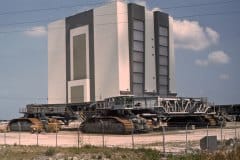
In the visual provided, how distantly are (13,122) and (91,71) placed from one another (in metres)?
26.0

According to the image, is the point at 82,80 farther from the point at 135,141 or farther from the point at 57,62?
the point at 135,141

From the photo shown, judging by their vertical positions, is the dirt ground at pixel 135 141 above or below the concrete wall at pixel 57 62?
below

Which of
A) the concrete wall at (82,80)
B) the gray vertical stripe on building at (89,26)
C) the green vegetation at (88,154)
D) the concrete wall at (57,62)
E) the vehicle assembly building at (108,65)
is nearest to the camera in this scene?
the green vegetation at (88,154)

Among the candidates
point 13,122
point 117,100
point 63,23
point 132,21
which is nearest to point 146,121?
point 117,100

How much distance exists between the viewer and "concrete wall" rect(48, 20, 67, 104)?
92.8 metres

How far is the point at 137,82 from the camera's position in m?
82.2

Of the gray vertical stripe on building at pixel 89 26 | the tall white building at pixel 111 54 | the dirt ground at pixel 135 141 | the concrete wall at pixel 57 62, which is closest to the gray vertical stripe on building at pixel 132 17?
the tall white building at pixel 111 54

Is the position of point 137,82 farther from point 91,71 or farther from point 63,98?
point 63,98

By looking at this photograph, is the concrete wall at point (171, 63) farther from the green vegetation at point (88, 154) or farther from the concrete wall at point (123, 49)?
the green vegetation at point (88, 154)

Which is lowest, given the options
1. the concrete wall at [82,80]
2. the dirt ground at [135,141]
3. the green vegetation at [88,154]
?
the dirt ground at [135,141]

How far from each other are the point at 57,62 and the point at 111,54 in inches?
678

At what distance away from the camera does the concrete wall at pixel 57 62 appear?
9275cm

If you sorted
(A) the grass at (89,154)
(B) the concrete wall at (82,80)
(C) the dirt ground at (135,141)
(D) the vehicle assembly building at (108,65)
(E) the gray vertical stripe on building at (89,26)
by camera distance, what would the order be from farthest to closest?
(B) the concrete wall at (82,80) → (E) the gray vertical stripe on building at (89,26) → (D) the vehicle assembly building at (108,65) → (C) the dirt ground at (135,141) → (A) the grass at (89,154)

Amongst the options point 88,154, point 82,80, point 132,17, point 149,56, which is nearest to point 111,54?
point 132,17
